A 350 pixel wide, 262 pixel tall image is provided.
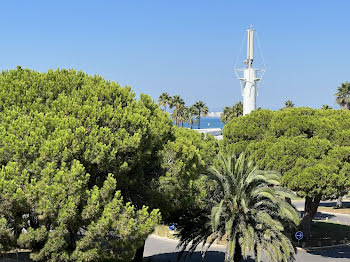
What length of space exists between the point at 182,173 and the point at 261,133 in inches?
507

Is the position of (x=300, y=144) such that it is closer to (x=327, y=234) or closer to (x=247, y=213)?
(x=247, y=213)

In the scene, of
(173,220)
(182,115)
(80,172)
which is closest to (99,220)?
(80,172)

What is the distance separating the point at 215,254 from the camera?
2431cm

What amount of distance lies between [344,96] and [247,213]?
59131 millimetres

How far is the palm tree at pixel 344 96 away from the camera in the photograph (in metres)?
66.6

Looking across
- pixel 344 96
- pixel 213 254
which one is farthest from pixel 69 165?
pixel 344 96

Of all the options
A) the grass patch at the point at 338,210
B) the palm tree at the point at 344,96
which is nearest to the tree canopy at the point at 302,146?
the grass patch at the point at 338,210

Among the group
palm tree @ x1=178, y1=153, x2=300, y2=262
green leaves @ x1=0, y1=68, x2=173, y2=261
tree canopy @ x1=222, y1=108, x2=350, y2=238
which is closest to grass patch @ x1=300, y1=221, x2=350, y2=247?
tree canopy @ x1=222, y1=108, x2=350, y2=238

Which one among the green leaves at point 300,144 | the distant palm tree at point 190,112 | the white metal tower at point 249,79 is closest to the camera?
the green leaves at point 300,144

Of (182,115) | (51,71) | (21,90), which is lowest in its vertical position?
(21,90)

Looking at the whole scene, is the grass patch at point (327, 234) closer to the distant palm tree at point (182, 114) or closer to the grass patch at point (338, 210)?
the grass patch at point (338, 210)

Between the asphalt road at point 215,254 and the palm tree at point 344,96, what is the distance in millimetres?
47184

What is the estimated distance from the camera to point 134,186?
14.2 meters

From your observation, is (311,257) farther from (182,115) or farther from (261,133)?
(182,115)
